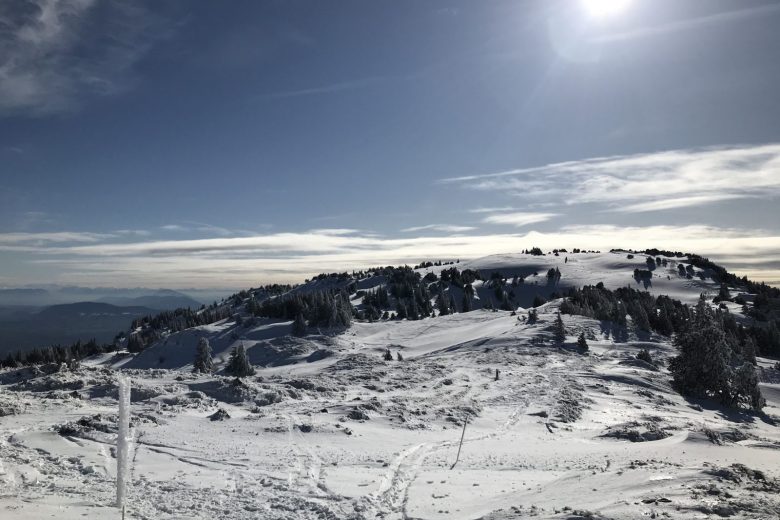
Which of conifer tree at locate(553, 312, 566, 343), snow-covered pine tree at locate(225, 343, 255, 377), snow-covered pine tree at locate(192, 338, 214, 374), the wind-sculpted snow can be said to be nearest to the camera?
the wind-sculpted snow

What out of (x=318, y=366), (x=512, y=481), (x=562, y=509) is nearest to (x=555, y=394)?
(x=512, y=481)

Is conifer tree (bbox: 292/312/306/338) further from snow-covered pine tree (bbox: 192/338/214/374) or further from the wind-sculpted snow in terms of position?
the wind-sculpted snow

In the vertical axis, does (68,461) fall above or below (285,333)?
above

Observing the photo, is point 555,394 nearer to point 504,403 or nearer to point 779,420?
point 504,403

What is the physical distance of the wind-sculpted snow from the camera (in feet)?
45.0

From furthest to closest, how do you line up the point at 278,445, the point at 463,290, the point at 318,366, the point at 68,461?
the point at 463,290
the point at 318,366
the point at 278,445
the point at 68,461

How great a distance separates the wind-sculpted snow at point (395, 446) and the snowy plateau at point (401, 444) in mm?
100

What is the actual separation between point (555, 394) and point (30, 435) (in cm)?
3408

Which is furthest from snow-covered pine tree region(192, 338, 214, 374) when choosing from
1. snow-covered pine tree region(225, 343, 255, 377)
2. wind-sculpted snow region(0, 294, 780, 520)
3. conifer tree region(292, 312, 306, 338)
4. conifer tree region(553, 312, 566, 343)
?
conifer tree region(553, 312, 566, 343)

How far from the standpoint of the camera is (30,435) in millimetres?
20484

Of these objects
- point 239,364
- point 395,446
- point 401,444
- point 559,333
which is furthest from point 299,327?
point 395,446

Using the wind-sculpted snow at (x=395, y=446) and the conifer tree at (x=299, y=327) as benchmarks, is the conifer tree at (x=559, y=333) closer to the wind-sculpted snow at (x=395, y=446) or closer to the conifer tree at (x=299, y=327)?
the wind-sculpted snow at (x=395, y=446)

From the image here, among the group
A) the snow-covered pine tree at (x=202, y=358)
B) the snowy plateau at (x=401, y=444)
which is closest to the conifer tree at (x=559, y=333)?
the snowy plateau at (x=401, y=444)

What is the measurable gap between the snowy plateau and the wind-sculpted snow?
100mm
